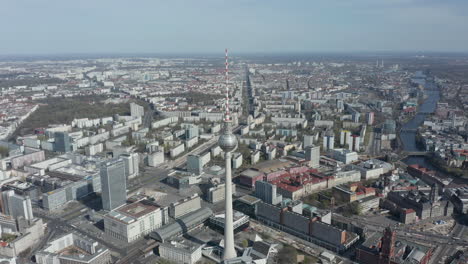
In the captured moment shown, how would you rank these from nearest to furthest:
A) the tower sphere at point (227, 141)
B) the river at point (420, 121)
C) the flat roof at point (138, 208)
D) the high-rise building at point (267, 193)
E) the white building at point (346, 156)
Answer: the tower sphere at point (227, 141)
the flat roof at point (138, 208)
the high-rise building at point (267, 193)
the white building at point (346, 156)
the river at point (420, 121)

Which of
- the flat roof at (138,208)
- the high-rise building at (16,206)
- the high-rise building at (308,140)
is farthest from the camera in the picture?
the high-rise building at (308,140)

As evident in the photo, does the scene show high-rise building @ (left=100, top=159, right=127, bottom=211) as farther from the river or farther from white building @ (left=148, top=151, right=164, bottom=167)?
the river

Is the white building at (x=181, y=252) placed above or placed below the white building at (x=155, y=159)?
below

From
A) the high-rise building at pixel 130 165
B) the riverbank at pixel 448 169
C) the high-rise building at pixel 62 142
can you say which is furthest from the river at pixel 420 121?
the high-rise building at pixel 62 142

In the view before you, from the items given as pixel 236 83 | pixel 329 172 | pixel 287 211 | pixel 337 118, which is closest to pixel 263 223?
pixel 287 211

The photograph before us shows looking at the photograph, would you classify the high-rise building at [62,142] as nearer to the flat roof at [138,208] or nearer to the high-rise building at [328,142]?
the flat roof at [138,208]

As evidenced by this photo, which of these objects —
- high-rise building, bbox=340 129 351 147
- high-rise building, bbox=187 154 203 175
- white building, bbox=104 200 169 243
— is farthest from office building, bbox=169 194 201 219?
high-rise building, bbox=340 129 351 147

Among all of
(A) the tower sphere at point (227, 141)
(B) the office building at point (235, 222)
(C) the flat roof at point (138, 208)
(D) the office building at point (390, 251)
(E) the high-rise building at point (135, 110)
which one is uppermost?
(A) the tower sphere at point (227, 141)
